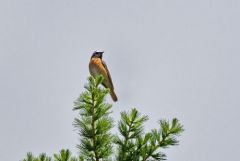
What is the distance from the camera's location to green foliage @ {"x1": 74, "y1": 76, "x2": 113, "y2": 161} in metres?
4.70

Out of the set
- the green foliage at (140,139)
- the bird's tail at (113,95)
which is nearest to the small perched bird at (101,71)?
the bird's tail at (113,95)

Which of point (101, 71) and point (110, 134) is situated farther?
point (101, 71)

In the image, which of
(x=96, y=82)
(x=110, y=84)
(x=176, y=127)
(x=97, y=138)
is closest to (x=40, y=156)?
(x=97, y=138)

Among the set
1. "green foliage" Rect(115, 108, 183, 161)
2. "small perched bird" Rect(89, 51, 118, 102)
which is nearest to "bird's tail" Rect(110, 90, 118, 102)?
"small perched bird" Rect(89, 51, 118, 102)

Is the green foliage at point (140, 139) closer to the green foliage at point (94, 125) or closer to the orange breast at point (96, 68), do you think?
the green foliage at point (94, 125)

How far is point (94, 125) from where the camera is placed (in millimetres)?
4742

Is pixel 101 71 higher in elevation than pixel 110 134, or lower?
higher

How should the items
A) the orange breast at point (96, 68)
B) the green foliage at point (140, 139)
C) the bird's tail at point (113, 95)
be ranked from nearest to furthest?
the green foliage at point (140, 139), the bird's tail at point (113, 95), the orange breast at point (96, 68)

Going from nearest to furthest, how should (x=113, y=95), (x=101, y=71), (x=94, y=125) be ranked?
(x=94, y=125) → (x=113, y=95) → (x=101, y=71)

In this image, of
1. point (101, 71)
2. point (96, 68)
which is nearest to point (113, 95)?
point (101, 71)

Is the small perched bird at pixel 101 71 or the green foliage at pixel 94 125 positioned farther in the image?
the small perched bird at pixel 101 71

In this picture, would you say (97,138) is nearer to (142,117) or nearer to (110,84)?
(142,117)

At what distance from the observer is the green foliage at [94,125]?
470 centimetres

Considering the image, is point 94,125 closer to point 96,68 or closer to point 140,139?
point 140,139
